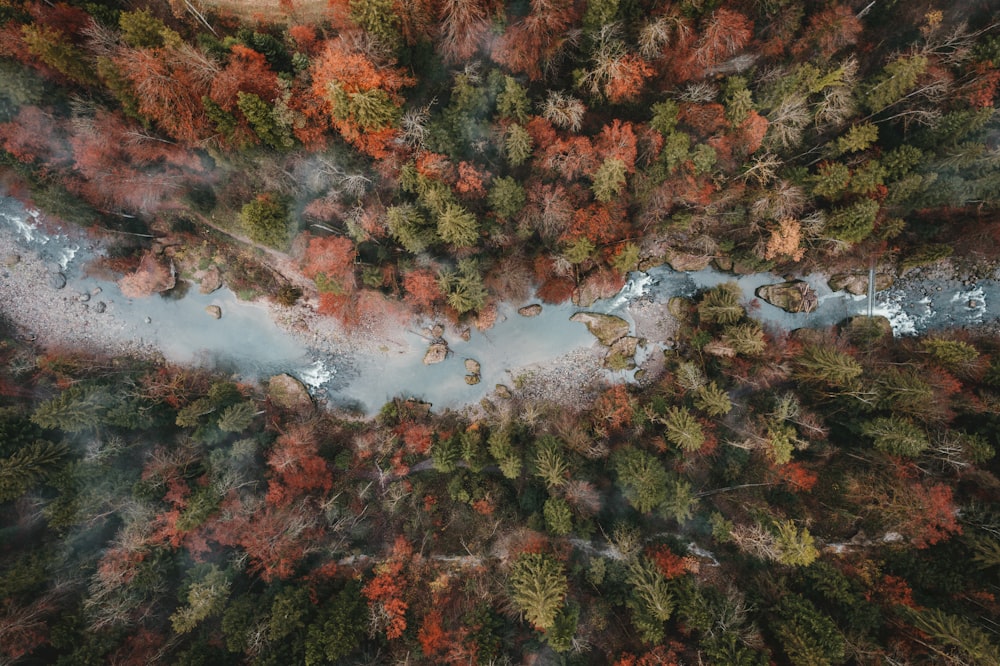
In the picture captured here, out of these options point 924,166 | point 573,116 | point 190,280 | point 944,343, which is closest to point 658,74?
point 573,116

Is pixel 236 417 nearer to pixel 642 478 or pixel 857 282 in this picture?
pixel 642 478

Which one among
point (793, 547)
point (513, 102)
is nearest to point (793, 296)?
point (793, 547)

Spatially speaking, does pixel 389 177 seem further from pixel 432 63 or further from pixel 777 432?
pixel 777 432

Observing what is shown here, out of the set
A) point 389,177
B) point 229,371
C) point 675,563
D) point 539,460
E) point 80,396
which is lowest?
point 675,563

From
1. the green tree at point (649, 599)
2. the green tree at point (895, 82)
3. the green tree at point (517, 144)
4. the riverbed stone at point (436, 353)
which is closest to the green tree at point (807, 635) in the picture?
the green tree at point (649, 599)

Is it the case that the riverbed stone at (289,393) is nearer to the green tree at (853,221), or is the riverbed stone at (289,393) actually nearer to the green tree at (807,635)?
the green tree at (807,635)

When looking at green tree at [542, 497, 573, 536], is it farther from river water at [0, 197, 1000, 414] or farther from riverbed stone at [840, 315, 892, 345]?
riverbed stone at [840, 315, 892, 345]
